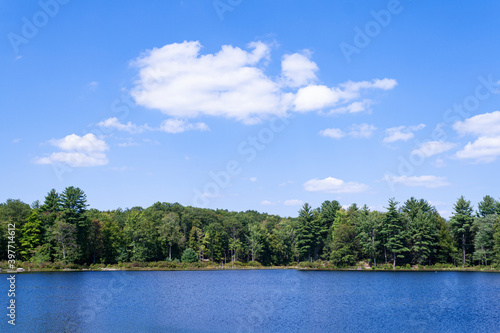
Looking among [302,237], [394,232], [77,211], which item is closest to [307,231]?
[302,237]

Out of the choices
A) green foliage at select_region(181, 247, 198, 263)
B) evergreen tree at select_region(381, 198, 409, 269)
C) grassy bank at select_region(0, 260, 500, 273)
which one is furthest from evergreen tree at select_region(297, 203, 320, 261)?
green foliage at select_region(181, 247, 198, 263)

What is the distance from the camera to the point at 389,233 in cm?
8612

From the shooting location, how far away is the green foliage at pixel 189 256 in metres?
97.8

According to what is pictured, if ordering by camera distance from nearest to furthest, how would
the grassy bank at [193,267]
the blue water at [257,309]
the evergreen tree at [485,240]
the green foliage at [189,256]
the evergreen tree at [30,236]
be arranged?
the blue water at [257,309], the grassy bank at [193,267], the evergreen tree at [485,240], the evergreen tree at [30,236], the green foliage at [189,256]

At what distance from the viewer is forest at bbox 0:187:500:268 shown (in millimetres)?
79125

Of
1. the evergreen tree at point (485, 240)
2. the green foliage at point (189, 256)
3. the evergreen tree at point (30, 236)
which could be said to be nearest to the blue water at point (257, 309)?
the evergreen tree at point (485, 240)

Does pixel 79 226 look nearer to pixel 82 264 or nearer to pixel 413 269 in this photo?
pixel 82 264

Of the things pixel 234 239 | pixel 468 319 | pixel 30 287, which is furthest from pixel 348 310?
pixel 234 239

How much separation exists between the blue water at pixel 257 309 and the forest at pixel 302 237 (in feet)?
110

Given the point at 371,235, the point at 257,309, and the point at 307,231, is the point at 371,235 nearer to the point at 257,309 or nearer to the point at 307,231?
the point at 307,231

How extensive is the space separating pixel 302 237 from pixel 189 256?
2919 cm

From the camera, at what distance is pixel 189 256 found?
9788cm

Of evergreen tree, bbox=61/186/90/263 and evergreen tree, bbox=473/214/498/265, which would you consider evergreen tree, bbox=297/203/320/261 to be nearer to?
evergreen tree, bbox=473/214/498/265

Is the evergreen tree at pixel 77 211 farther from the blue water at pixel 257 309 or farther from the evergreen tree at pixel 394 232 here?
the evergreen tree at pixel 394 232
